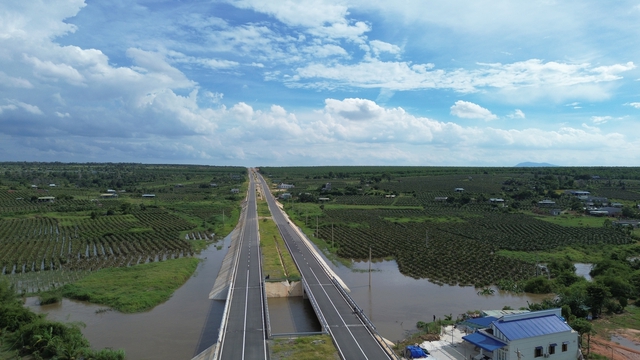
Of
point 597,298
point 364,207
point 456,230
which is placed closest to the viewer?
point 597,298

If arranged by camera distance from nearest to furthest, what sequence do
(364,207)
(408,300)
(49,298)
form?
1. (49,298)
2. (408,300)
3. (364,207)

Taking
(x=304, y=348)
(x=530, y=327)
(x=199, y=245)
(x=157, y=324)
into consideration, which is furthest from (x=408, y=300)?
(x=199, y=245)

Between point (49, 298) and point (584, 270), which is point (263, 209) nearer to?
point (49, 298)

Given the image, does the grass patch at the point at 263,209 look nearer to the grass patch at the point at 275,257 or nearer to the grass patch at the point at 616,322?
the grass patch at the point at 275,257

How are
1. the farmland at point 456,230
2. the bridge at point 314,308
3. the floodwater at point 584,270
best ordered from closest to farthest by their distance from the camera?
the bridge at point 314,308
the floodwater at point 584,270
the farmland at point 456,230

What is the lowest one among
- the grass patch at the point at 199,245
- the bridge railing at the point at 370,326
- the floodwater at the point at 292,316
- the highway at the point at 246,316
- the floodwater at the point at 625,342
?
the floodwater at the point at 292,316

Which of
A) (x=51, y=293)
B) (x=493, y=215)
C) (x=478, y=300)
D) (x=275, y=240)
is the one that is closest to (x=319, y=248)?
(x=275, y=240)

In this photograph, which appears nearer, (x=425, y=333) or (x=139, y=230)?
(x=425, y=333)

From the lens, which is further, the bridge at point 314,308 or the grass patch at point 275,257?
the grass patch at point 275,257

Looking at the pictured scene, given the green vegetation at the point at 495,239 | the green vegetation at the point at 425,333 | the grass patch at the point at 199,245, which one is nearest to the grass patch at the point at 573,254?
the green vegetation at the point at 495,239
